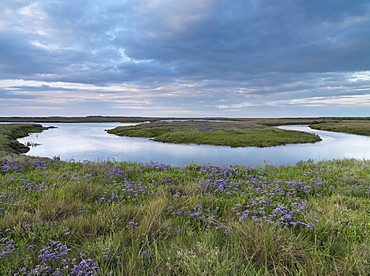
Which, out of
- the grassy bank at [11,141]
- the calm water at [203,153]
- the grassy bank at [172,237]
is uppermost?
the grassy bank at [172,237]

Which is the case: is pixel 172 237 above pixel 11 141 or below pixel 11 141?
above

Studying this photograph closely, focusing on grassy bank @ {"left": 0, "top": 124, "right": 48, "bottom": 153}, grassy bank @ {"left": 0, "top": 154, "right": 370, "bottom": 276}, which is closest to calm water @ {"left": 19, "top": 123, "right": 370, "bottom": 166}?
grassy bank @ {"left": 0, "top": 124, "right": 48, "bottom": 153}

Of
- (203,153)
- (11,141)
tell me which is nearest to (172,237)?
(203,153)

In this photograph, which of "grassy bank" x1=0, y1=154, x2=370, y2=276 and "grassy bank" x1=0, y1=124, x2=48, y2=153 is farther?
"grassy bank" x1=0, y1=124, x2=48, y2=153

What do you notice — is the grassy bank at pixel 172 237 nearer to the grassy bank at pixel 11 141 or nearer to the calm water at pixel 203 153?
the calm water at pixel 203 153

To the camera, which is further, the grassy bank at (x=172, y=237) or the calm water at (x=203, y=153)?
the calm water at (x=203, y=153)

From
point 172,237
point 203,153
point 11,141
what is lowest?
point 203,153

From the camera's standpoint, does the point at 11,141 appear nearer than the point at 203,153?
No

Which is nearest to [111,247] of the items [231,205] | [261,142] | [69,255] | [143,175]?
[69,255]

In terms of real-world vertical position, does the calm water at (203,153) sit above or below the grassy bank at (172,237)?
below

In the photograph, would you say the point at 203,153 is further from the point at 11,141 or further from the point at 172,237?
the point at 11,141

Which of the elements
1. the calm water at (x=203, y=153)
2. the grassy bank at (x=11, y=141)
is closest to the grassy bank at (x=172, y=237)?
the calm water at (x=203, y=153)

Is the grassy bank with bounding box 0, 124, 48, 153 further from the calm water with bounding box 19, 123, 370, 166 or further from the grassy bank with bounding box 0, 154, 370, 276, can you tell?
the grassy bank with bounding box 0, 154, 370, 276

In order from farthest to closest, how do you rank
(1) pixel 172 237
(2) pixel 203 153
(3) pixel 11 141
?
(3) pixel 11 141 < (2) pixel 203 153 < (1) pixel 172 237
